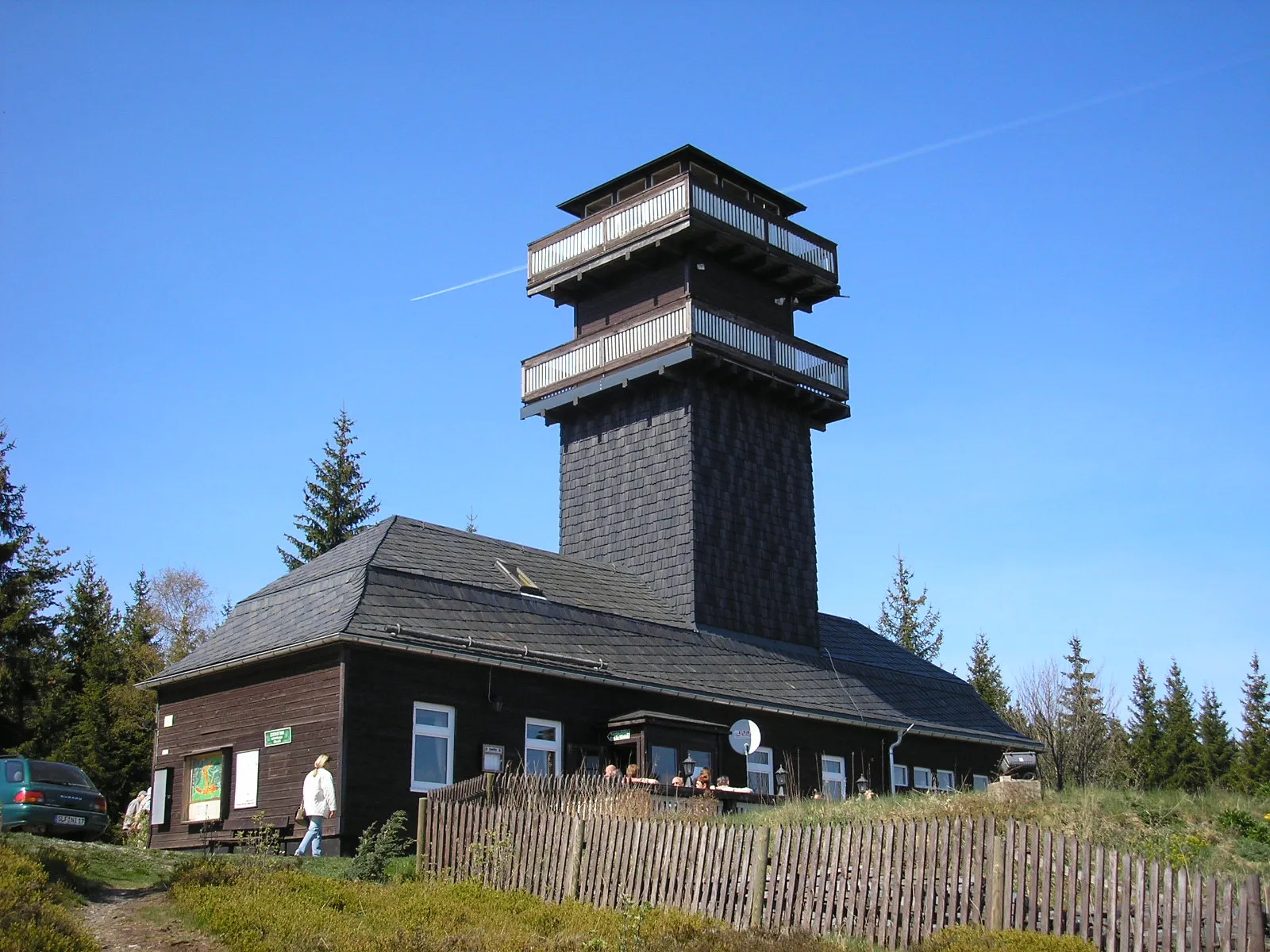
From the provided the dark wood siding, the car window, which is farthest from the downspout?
the car window

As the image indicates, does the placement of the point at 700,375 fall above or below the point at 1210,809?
above

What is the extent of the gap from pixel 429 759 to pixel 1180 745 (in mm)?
50992

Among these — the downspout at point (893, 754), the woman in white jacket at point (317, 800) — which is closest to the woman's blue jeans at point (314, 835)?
the woman in white jacket at point (317, 800)

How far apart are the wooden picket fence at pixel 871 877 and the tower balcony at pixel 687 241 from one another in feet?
58.0

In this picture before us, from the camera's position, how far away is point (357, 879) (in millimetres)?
17953

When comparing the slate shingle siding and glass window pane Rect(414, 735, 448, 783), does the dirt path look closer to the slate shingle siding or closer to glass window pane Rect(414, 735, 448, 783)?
glass window pane Rect(414, 735, 448, 783)

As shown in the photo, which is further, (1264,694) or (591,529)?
(1264,694)

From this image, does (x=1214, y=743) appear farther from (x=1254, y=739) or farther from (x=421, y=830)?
(x=421, y=830)

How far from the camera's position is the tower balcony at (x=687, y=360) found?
32.2 metres

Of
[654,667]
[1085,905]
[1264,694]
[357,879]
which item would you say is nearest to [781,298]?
[654,667]

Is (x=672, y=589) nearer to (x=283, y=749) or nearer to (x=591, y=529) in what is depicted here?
(x=591, y=529)

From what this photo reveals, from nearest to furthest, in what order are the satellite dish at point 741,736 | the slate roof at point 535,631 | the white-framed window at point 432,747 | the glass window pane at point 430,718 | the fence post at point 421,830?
the fence post at point 421,830 < the white-framed window at point 432,747 < the glass window pane at point 430,718 < the slate roof at point 535,631 < the satellite dish at point 741,736

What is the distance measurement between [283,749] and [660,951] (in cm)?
1156

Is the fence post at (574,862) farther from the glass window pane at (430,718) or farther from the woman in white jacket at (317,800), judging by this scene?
the glass window pane at (430,718)
